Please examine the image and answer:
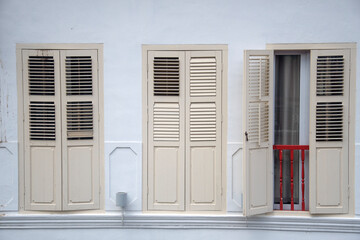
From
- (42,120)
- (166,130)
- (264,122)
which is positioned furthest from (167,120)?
(42,120)

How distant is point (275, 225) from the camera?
4.93 metres

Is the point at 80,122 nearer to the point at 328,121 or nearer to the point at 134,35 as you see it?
the point at 134,35

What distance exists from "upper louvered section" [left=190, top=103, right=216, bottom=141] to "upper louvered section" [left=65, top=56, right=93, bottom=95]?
140 centimetres

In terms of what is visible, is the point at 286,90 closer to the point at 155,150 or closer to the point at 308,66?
the point at 308,66

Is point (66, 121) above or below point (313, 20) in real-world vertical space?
below

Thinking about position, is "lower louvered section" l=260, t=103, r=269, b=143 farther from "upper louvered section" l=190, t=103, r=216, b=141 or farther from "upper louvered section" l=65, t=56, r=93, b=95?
"upper louvered section" l=65, t=56, r=93, b=95

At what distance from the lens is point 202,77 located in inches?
193

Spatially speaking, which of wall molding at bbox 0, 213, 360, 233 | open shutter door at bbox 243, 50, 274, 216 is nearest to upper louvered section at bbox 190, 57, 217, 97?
open shutter door at bbox 243, 50, 274, 216

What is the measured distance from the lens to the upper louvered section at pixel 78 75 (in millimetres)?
4934

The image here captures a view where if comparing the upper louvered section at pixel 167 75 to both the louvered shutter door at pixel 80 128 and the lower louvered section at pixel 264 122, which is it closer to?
the louvered shutter door at pixel 80 128

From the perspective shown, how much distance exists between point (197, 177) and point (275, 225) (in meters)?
1.20

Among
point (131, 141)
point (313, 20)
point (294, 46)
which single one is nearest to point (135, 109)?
point (131, 141)

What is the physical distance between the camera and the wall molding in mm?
4906

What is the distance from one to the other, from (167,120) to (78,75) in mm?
1303
